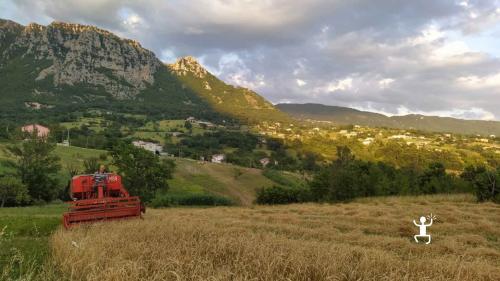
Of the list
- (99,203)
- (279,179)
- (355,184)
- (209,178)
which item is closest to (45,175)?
(355,184)

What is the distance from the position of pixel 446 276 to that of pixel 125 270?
16.8ft

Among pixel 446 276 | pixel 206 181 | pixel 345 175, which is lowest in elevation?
pixel 206 181

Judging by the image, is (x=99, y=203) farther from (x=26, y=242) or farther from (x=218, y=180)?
(x=218, y=180)

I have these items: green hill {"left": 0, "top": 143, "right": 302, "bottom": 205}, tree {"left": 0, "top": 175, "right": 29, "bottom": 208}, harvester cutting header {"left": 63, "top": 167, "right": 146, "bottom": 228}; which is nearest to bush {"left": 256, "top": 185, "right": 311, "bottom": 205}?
green hill {"left": 0, "top": 143, "right": 302, "bottom": 205}

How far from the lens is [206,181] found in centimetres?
8831

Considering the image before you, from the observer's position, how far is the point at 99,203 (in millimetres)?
14594

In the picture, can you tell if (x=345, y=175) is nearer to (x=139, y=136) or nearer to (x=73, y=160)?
(x=73, y=160)

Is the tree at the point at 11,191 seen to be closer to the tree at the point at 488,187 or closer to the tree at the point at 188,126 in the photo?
the tree at the point at 488,187

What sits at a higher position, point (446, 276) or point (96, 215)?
point (446, 276)

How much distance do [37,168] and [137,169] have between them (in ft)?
43.4

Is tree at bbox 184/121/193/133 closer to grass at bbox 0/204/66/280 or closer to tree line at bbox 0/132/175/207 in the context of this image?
tree line at bbox 0/132/175/207

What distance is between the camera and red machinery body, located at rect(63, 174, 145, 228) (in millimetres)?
14070

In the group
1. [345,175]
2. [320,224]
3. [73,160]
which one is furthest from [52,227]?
[73,160]

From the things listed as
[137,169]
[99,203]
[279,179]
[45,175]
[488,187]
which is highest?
[99,203]
